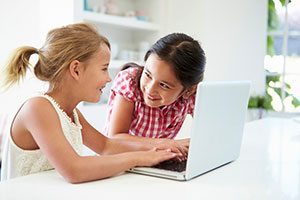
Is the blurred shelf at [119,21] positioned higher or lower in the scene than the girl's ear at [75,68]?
higher

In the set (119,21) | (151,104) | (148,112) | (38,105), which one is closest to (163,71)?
(151,104)

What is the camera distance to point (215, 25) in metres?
3.98

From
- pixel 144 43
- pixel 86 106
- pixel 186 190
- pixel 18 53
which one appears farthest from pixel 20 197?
pixel 144 43

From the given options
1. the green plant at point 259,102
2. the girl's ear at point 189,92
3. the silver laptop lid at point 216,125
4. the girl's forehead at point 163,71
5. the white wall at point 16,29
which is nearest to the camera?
the silver laptop lid at point 216,125

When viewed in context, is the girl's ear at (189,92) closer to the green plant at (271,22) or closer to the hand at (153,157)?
the hand at (153,157)

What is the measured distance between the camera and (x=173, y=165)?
1053mm

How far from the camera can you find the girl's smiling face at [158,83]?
1.29 m

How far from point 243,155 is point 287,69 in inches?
112

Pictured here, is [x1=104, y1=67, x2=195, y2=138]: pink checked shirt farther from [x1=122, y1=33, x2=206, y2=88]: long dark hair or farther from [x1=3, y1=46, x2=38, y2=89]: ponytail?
[x1=3, y1=46, x2=38, y2=89]: ponytail

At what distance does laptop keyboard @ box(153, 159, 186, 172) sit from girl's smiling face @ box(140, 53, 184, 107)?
30 cm

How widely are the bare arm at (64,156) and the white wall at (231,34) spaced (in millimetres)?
3016

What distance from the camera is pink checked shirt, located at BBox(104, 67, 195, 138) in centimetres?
144

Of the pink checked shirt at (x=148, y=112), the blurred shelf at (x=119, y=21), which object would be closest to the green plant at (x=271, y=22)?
the blurred shelf at (x=119, y=21)

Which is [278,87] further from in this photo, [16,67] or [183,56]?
[16,67]
